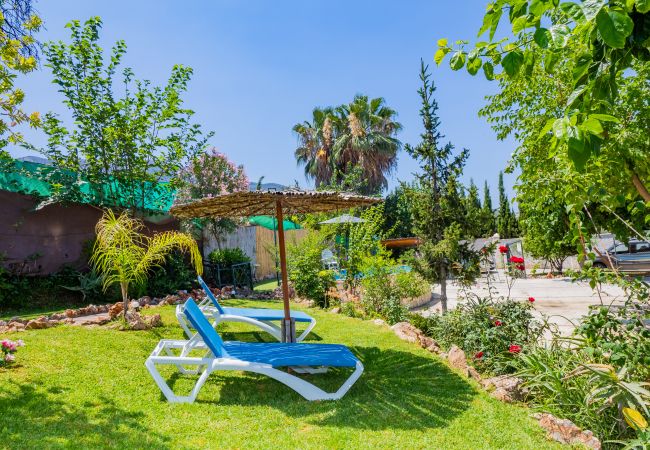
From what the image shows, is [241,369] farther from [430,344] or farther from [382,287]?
[382,287]

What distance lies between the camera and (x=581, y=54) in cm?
167

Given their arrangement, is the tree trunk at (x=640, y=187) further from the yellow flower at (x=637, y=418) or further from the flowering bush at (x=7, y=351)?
the flowering bush at (x=7, y=351)

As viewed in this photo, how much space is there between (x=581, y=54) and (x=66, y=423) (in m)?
4.25

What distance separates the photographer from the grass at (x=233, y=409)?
3166mm

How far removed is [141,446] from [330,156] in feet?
74.7

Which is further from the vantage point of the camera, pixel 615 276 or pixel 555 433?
pixel 615 276

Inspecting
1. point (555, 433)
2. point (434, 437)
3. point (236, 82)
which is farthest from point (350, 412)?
point (236, 82)

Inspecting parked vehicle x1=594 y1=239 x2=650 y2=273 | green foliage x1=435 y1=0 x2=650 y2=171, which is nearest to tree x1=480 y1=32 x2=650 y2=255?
green foliage x1=435 y1=0 x2=650 y2=171

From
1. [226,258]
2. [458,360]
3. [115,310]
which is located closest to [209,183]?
[226,258]

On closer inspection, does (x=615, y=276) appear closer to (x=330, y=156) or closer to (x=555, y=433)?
(x=555, y=433)

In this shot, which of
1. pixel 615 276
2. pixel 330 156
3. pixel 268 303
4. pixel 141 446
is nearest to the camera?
pixel 141 446

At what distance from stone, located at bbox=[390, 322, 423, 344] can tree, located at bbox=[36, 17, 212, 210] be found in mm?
→ 6597

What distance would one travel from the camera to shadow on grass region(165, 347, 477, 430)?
11.9 ft

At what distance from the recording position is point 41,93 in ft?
30.4
